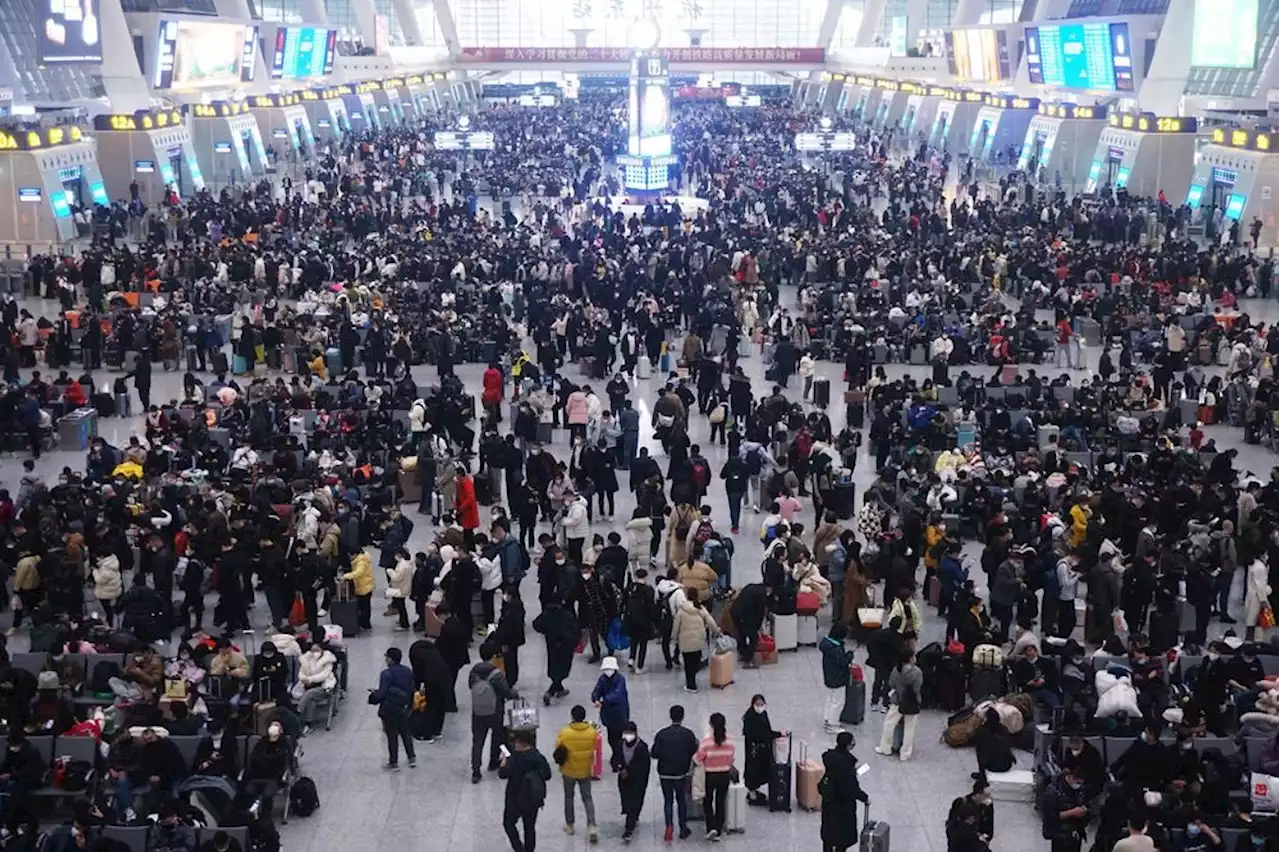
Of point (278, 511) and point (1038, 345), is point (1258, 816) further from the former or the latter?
point (1038, 345)

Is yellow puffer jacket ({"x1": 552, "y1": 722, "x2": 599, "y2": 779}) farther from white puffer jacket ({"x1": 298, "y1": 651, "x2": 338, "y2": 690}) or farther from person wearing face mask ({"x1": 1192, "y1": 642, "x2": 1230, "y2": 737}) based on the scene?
person wearing face mask ({"x1": 1192, "y1": 642, "x2": 1230, "y2": 737})

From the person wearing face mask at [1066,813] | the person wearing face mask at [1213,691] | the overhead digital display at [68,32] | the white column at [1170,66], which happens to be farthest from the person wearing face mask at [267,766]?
the white column at [1170,66]

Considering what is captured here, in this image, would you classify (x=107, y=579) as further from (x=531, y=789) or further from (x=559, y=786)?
(x=531, y=789)

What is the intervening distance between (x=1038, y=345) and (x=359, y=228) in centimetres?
1912

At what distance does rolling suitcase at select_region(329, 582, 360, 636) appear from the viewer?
1536 cm

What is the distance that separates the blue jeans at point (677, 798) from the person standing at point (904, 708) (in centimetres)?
198

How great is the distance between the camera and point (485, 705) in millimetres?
12203

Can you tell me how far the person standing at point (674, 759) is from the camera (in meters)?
11.3

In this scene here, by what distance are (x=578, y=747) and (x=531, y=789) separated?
616 millimetres

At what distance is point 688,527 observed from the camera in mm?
16000

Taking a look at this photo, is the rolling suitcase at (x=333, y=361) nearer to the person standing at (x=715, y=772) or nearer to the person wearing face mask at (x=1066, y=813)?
the person standing at (x=715, y=772)

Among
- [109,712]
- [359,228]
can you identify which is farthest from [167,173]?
[109,712]

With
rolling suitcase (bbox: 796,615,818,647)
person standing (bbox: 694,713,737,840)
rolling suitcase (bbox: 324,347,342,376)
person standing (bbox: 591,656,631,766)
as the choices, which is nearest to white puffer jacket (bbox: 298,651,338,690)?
person standing (bbox: 591,656,631,766)

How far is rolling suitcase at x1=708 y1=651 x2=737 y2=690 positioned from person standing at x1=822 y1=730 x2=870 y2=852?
A: 326 cm
